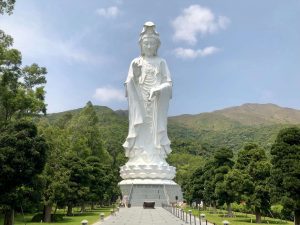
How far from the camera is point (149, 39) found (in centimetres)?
4325

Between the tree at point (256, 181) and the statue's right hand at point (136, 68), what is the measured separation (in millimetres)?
20442

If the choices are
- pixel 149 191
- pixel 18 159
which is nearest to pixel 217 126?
pixel 149 191

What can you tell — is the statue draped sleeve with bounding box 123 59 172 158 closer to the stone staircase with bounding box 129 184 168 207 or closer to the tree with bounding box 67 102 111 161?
the tree with bounding box 67 102 111 161

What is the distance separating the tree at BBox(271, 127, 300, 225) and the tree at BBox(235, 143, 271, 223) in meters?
4.31

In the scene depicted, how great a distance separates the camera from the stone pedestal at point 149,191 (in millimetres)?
36406

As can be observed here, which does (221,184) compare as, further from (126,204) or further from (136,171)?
(136,171)

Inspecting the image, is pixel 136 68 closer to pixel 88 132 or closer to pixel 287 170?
pixel 88 132

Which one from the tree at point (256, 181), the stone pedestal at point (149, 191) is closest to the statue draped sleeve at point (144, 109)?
the stone pedestal at point (149, 191)

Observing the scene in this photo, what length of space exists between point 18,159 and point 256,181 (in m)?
13.8

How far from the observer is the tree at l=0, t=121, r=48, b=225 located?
14102mm

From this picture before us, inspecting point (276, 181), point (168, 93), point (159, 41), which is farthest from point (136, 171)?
point (276, 181)

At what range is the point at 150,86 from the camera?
4306 cm

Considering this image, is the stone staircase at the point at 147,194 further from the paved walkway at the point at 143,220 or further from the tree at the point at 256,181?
the tree at the point at 256,181

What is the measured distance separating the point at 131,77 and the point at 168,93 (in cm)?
408
